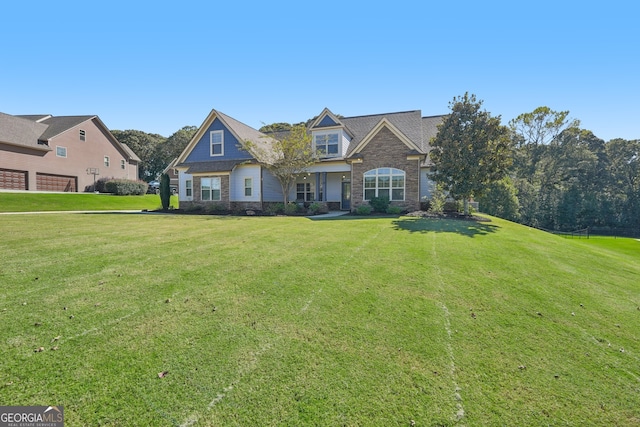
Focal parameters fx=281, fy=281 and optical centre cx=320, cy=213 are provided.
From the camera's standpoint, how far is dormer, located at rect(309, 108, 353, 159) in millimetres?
22391

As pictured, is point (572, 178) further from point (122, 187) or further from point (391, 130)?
point (122, 187)

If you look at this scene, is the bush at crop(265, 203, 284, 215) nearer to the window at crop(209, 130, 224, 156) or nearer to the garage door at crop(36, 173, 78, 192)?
the window at crop(209, 130, 224, 156)

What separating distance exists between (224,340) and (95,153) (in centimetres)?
4180

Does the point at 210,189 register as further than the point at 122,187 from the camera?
No

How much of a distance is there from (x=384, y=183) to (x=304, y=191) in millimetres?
7911

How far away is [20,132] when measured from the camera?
93.0 feet

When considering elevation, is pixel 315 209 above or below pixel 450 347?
above

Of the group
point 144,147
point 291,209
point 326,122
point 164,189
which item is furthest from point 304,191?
point 144,147

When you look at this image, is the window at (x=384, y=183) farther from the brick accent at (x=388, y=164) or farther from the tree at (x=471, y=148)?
the tree at (x=471, y=148)

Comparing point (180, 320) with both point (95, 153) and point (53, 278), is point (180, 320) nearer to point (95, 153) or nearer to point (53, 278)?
point (53, 278)

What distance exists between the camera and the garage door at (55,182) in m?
29.2

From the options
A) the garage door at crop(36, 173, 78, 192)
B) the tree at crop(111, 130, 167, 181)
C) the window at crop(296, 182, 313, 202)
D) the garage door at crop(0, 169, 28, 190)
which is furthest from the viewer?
the tree at crop(111, 130, 167, 181)

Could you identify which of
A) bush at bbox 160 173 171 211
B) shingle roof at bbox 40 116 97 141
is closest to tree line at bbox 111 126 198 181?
shingle roof at bbox 40 116 97 141

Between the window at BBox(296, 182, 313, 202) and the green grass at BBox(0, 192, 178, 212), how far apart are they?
15393 millimetres
